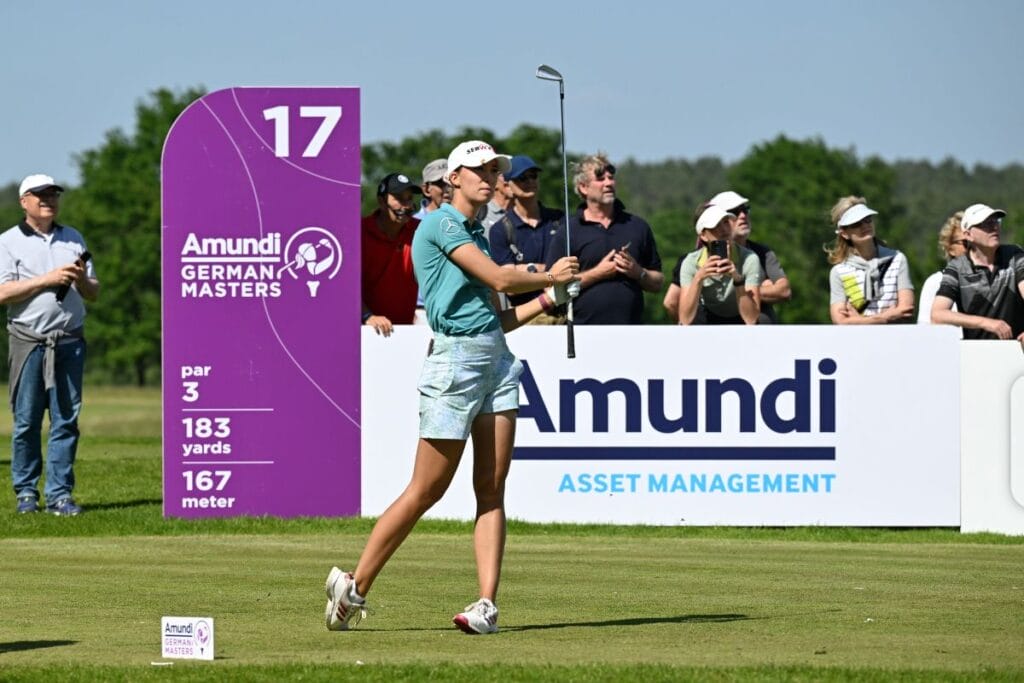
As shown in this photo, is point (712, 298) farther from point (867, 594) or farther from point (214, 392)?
point (867, 594)

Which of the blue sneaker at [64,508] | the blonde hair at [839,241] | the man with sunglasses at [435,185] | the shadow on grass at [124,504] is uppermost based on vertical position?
the man with sunglasses at [435,185]

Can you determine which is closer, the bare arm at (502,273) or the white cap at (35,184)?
the bare arm at (502,273)

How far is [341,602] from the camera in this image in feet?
25.2

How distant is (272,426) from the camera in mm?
13016

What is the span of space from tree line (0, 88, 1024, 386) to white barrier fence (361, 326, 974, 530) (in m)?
65.2

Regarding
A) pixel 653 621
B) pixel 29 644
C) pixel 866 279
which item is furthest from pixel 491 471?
pixel 866 279

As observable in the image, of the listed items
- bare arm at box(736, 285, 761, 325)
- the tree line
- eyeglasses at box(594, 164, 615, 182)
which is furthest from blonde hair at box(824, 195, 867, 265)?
the tree line

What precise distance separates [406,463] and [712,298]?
2.50 m

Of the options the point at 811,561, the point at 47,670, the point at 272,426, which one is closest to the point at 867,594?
the point at 811,561

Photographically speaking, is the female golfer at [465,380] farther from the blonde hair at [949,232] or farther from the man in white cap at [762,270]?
the blonde hair at [949,232]

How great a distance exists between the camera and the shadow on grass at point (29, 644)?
23.7 ft

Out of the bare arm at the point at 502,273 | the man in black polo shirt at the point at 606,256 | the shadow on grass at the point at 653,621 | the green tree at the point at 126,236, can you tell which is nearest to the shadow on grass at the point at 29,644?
the shadow on grass at the point at 653,621

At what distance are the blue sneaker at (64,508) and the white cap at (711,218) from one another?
15.8ft

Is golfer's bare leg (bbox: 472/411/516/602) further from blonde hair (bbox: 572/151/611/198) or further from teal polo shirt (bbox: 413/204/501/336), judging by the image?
blonde hair (bbox: 572/151/611/198)
